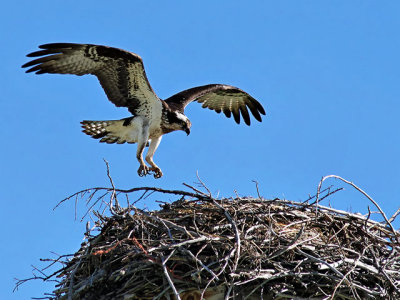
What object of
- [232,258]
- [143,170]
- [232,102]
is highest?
[232,102]

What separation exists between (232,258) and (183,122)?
3592mm

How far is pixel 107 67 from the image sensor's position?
8.67 metres

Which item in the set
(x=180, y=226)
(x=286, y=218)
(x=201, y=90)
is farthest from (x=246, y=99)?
(x=180, y=226)

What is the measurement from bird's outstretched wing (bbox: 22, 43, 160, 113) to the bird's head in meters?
0.38

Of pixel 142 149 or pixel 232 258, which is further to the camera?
pixel 142 149

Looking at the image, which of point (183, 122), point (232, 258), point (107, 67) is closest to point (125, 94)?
point (107, 67)

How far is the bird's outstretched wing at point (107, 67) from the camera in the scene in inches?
327

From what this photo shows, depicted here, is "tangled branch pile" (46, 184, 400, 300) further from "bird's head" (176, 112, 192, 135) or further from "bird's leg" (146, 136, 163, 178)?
"bird's head" (176, 112, 192, 135)

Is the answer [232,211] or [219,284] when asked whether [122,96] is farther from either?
[219,284]

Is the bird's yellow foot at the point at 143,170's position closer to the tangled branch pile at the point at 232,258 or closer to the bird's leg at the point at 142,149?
the bird's leg at the point at 142,149

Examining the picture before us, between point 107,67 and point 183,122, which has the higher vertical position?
point 107,67

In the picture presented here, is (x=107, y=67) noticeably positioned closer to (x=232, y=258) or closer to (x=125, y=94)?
(x=125, y=94)

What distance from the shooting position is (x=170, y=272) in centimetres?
582

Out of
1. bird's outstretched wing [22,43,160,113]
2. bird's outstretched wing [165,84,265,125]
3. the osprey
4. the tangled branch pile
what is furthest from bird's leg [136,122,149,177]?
the tangled branch pile
